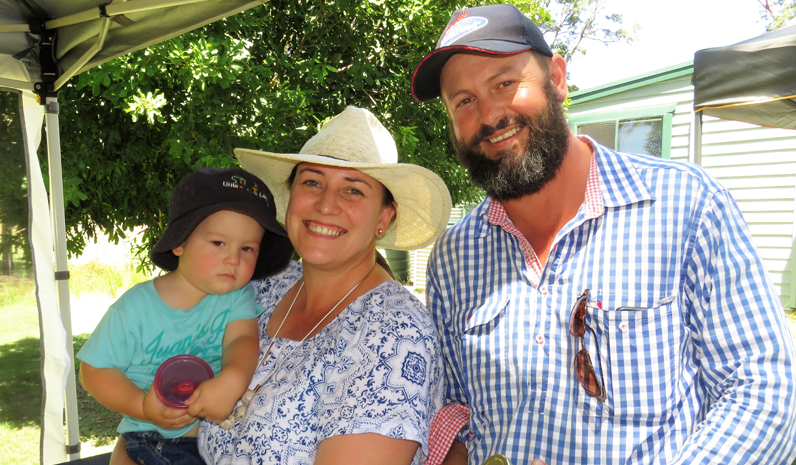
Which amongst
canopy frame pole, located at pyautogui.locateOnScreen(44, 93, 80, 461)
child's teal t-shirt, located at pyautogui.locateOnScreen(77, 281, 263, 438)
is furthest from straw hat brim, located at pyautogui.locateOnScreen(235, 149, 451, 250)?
canopy frame pole, located at pyautogui.locateOnScreen(44, 93, 80, 461)

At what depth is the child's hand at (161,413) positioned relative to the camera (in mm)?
1947

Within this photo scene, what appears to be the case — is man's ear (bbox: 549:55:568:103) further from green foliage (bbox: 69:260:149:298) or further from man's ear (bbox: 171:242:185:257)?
green foliage (bbox: 69:260:149:298)

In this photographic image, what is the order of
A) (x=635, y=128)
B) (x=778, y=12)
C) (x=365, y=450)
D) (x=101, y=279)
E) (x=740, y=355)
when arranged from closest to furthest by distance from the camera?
1. (x=740, y=355)
2. (x=365, y=450)
3. (x=635, y=128)
4. (x=101, y=279)
5. (x=778, y=12)

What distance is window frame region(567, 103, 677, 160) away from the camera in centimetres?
905

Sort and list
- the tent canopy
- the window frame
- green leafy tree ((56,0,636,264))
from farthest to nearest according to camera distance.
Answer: the window frame < green leafy tree ((56,0,636,264)) < the tent canopy

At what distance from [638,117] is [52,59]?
866cm

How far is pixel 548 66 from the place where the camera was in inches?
83.6

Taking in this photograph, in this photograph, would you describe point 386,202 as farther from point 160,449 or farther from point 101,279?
point 101,279

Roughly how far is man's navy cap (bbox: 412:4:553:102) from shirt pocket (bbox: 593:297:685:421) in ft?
3.23

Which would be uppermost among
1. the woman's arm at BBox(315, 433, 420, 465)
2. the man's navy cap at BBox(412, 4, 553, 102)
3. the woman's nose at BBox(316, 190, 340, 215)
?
the man's navy cap at BBox(412, 4, 553, 102)

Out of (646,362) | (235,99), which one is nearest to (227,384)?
(646,362)

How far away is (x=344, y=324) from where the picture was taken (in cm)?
204

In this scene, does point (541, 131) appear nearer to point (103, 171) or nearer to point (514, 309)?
point (514, 309)

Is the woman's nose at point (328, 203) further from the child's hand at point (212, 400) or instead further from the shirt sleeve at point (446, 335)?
the child's hand at point (212, 400)
